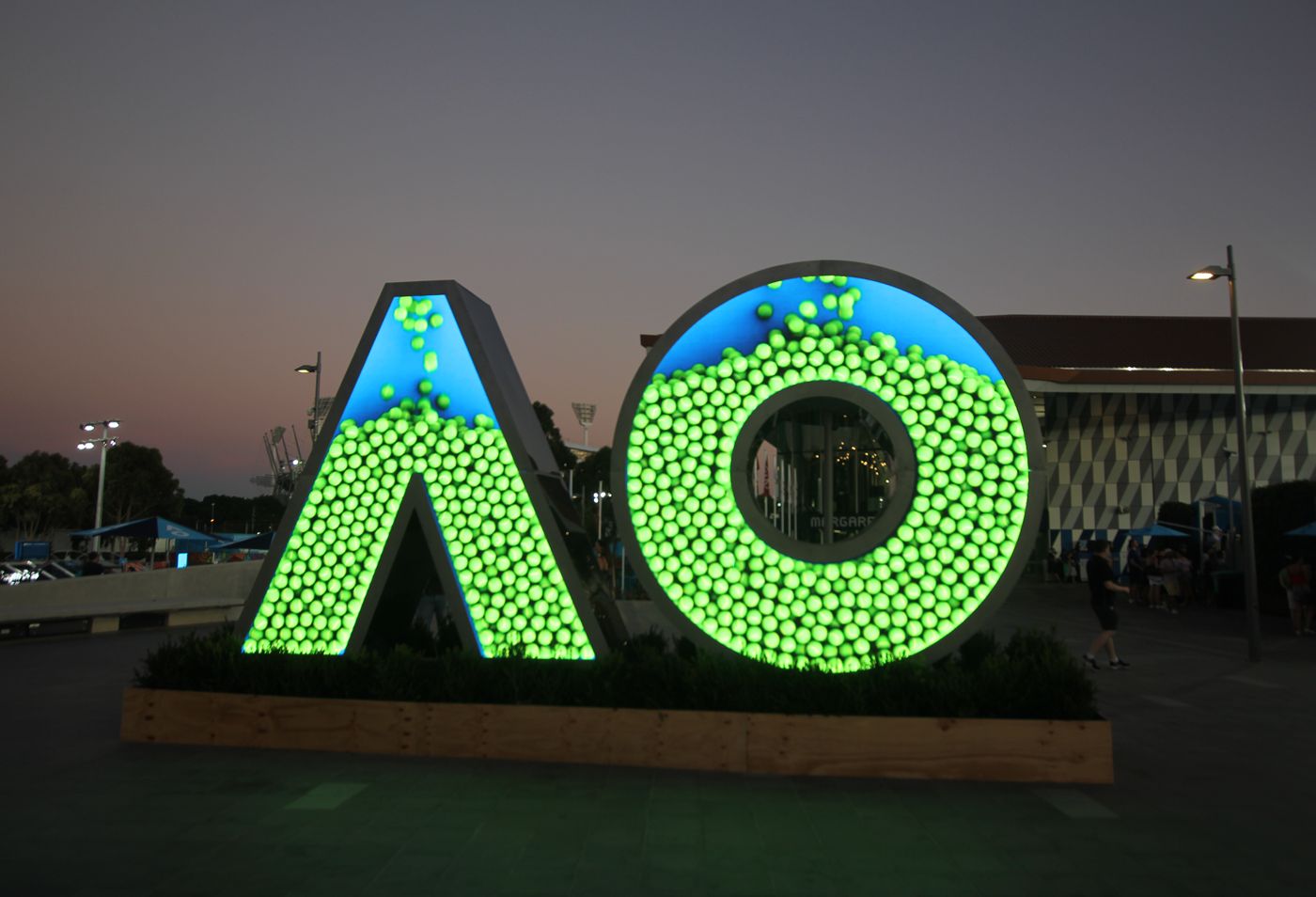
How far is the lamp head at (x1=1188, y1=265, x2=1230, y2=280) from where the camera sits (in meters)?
12.0

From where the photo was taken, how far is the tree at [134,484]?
5744cm

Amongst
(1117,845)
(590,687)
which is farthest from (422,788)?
(1117,845)

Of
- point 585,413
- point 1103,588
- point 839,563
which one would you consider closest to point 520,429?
point 839,563

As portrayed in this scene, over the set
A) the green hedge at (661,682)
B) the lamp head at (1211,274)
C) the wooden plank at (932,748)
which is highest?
the lamp head at (1211,274)

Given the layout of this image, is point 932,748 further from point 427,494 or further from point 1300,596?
point 1300,596

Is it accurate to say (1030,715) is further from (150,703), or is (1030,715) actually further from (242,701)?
(150,703)

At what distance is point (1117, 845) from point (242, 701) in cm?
561

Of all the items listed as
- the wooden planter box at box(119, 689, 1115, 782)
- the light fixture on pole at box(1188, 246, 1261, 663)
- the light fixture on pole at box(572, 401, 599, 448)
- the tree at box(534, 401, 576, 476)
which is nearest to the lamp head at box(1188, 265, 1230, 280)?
the light fixture on pole at box(1188, 246, 1261, 663)

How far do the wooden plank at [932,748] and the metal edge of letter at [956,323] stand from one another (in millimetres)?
750

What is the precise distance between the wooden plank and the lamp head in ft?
29.3

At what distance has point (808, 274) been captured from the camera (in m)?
6.90

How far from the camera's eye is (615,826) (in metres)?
4.78

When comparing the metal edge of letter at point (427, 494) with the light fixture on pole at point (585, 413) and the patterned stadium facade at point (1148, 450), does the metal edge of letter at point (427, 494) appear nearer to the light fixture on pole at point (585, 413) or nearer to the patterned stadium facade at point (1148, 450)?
the patterned stadium facade at point (1148, 450)

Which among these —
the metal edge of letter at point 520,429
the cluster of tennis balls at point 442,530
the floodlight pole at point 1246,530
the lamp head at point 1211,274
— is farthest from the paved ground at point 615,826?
the lamp head at point 1211,274
